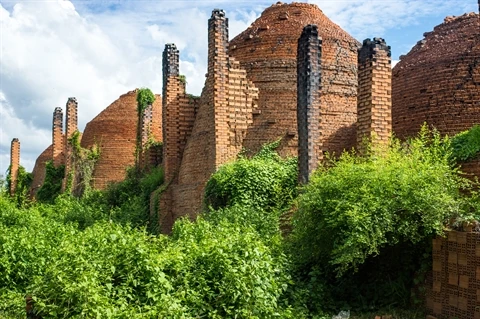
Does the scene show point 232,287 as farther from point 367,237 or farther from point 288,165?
point 288,165

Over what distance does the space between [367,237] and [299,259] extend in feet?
5.86

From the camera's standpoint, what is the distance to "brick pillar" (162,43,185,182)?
1489 cm

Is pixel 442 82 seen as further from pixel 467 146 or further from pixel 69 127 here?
pixel 69 127

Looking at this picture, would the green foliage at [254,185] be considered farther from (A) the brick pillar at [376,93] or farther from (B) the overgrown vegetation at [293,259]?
(A) the brick pillar at [376,93]

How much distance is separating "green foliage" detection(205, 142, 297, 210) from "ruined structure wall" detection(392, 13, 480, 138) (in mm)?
2650

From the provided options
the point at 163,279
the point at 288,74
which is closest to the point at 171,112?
the point at 288,74

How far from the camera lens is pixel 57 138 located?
26.4 metres

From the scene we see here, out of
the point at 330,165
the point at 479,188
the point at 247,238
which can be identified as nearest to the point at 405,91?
the point at 330,165

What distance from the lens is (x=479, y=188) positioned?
898 centimetres

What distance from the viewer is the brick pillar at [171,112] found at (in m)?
14.9

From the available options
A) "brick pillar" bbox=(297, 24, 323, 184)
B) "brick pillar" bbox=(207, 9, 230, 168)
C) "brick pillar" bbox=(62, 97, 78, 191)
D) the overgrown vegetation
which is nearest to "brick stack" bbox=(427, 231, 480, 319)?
the overgrown vegetation

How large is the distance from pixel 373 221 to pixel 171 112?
811 centimetres

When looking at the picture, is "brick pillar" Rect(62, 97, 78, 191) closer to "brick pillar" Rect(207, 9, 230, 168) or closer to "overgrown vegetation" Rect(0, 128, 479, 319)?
"brick pillar" Rect(207, 9, 230, 168)

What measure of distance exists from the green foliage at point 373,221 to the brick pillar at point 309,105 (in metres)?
2.02
